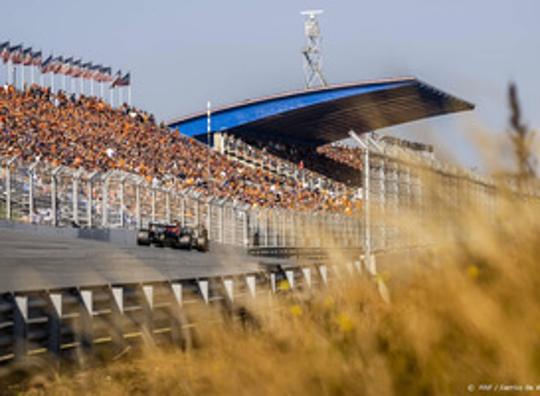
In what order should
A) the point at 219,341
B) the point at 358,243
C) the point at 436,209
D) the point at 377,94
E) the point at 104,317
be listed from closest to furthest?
the point at 436,209 < the point at 219,341 < the point at 358,243 < the point at 104,317 < the point at 377,94

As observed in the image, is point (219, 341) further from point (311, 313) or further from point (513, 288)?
point (513, 288)

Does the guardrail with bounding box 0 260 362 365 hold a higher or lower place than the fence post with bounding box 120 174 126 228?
lower

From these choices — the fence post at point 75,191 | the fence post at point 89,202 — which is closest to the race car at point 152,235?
the fence post at point 89,202

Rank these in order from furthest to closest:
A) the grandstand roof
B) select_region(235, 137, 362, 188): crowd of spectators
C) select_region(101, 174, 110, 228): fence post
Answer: select_region(235, 137, 362, 188): crowd of spectators, the grandstand roof, select_region(101, 174, 110, 228): fence post

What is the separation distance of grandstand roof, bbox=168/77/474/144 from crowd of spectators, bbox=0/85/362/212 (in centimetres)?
682

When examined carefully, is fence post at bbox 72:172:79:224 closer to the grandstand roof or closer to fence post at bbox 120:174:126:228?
fence post at bbox 120:174:126:228

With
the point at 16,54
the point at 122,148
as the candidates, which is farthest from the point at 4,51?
the point at 122,148

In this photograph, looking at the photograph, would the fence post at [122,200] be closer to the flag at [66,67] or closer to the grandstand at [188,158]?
the grandstand at [188,158]

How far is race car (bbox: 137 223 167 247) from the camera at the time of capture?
1535 inches

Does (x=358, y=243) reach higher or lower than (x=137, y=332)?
higher

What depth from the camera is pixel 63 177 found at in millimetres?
33656

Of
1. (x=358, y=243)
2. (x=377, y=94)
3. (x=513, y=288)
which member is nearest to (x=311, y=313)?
(x=513, y=288)

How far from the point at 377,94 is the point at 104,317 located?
196 ft

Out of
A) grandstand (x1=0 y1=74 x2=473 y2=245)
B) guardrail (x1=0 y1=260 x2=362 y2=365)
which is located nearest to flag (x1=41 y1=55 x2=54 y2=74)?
grandstand (x1=0 y1=74 x2=473 y2=245)
